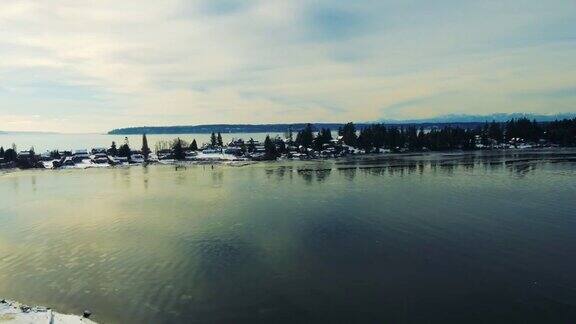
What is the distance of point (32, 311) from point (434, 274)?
71.1 ft

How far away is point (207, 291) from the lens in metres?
26.9

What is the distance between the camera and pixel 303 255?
33.0 m

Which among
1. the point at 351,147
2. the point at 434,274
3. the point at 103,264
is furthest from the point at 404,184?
the point at 351,147

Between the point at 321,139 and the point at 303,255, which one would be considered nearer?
the point at 303,255

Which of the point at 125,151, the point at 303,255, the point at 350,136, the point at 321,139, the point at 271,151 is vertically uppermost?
the point at 350,136

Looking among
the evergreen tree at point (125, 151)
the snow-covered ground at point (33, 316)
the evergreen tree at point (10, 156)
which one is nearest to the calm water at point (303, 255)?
the snow-covered ground at point (33, 316)

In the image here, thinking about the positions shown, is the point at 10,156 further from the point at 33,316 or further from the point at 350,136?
the point at 33,316

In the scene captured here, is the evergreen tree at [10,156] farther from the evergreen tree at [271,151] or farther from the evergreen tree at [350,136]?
the evergreen tree at [350,136]

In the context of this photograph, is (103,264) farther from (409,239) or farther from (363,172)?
(363,172)

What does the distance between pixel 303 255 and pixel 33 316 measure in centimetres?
1664

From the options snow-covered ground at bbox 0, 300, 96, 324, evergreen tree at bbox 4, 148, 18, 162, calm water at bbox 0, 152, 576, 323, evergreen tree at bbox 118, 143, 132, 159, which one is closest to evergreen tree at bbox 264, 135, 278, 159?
evergreen tree at bbox 118, 143, 132, 159

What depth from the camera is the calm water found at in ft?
80.6

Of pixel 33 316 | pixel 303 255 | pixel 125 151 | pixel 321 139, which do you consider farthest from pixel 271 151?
pixel 33 316

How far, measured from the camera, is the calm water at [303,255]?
2458 centimetres
